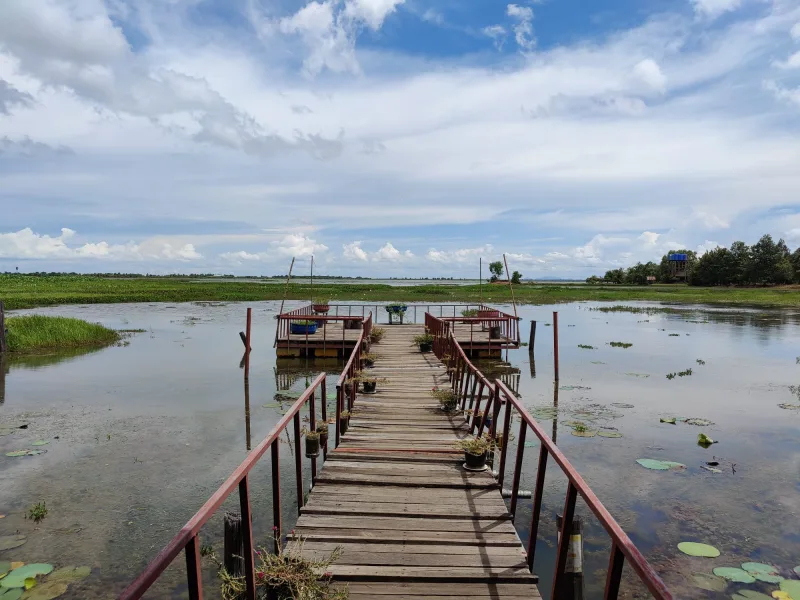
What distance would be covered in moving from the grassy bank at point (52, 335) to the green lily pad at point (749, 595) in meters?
25.2

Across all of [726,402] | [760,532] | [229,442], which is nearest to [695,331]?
[726,402]

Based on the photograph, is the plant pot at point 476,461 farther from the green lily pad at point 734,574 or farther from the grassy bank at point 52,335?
the grassy bank at point 52,335

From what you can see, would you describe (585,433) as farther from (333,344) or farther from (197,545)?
(333,344)

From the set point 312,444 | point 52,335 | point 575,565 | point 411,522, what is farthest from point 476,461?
point 52,335

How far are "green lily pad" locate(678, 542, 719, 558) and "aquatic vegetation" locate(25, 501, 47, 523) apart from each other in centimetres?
861

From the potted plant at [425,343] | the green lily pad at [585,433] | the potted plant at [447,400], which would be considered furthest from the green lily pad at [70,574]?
the potted plant at [425,343]

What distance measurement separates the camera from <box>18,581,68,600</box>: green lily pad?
5590 millimetres

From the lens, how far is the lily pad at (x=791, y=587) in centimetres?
565

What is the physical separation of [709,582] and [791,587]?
805 millimetres

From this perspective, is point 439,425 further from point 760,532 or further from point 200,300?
point 200,300

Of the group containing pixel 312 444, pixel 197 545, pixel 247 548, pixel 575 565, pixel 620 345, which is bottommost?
pixel 620 345

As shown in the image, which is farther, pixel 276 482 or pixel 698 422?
pixel 698 422

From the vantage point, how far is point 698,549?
664 centimetres

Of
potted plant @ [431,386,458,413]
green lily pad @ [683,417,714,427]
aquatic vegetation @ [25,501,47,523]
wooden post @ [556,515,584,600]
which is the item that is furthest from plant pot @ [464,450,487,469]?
green lily pad @ [683,417,714,427]
